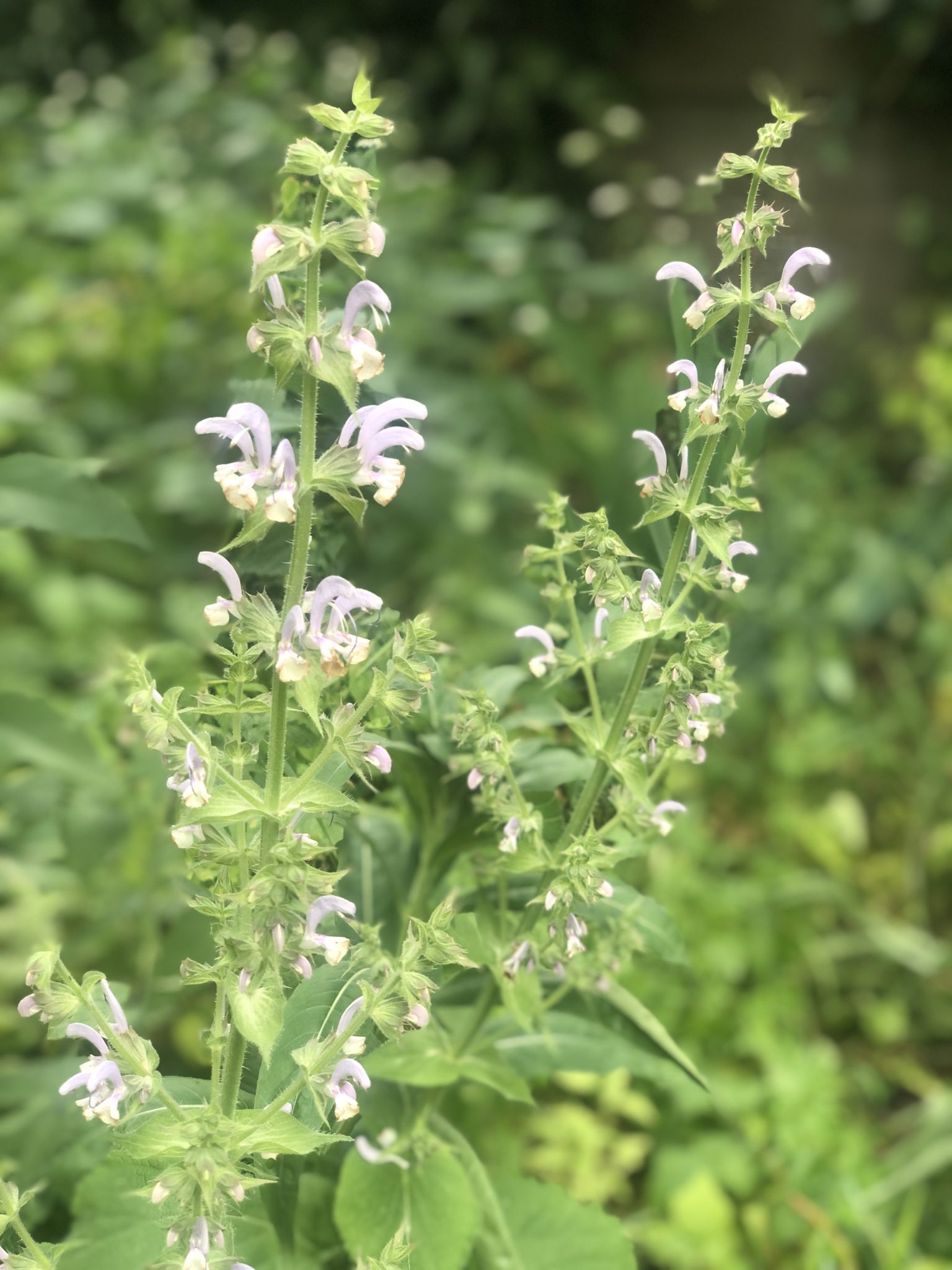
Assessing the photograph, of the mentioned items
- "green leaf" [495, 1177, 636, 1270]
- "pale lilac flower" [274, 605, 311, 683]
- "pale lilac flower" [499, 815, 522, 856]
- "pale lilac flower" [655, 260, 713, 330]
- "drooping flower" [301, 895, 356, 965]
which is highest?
"pale lilac flower" [655, 260, 713, 330]

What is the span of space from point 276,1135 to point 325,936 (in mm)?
125

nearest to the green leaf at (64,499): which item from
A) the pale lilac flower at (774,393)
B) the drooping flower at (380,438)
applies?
the drooping flower at (380,438)

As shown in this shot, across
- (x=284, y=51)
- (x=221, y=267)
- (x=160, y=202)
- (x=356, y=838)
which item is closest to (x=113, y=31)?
(x=284, y=51)

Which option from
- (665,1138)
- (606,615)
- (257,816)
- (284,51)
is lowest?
(665,1138)

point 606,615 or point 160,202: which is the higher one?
point 160,202

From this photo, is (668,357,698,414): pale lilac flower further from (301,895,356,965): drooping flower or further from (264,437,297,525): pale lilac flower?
(301,895,356,965): drooping flower

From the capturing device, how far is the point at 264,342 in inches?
27.2

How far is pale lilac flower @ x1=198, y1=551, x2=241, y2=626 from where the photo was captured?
27.9 inches

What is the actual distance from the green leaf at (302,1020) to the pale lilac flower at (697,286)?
51cm

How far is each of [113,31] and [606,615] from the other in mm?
4524

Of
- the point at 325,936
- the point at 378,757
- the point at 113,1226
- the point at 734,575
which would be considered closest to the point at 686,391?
the point at 734,575

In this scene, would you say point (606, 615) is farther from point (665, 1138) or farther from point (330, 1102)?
point (665, 1138)

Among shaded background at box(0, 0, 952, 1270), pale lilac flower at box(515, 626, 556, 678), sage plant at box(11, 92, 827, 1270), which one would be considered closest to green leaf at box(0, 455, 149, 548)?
shaded background at box(0, 0, 952, 1270)

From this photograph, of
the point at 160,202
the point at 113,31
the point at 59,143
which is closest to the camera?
the point at 160,202
